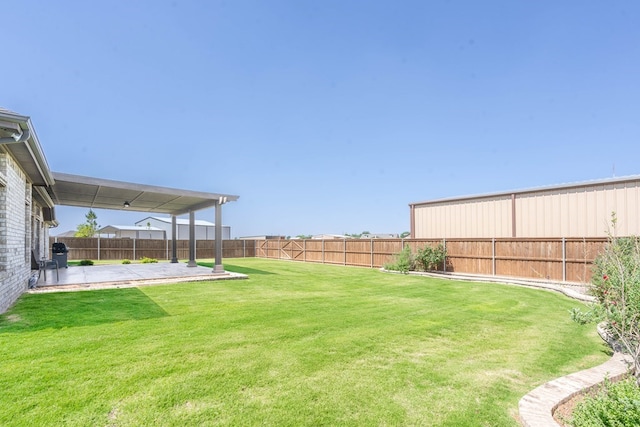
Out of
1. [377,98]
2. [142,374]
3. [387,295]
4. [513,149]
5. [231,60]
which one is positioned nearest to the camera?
[142,374]

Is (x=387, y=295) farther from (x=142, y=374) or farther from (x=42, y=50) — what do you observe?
(x=42, y=50)

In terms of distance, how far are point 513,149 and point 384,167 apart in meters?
8.59

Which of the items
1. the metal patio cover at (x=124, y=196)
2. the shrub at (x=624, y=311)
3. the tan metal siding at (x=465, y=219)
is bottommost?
the shrub at (x=624, y=311)

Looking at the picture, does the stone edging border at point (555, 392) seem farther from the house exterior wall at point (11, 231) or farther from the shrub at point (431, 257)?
the shrub at point (431, 257)

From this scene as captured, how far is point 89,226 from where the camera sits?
38.4 m

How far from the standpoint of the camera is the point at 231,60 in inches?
583

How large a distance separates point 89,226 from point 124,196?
1261 inches

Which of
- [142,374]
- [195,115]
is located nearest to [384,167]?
[195,115]

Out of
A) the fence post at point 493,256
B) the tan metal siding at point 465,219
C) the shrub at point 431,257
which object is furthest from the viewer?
the shrub at point 431,257

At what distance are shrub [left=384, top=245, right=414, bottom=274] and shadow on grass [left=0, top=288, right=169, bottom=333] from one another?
1034 centimetres

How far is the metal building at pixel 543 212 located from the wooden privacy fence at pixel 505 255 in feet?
3.89

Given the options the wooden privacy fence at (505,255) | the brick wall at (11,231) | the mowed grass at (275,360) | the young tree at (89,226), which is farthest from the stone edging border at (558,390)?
the young tree at (89,226)

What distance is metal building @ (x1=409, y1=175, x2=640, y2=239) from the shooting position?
35.0ft

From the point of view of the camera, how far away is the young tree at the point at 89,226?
35.6 meters
